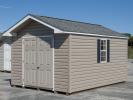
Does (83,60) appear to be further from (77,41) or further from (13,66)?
(13,66)

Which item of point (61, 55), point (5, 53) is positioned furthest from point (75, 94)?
point (5, 53)

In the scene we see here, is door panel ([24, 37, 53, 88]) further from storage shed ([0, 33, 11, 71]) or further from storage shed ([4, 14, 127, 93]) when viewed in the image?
storage shed ([0, 33, 11, 71])

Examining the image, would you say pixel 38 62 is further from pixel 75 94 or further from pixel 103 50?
pixel 103 50

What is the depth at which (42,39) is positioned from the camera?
13.4m

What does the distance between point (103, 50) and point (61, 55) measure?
2.78m

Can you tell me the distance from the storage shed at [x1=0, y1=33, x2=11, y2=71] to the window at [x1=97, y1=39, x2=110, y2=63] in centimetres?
989

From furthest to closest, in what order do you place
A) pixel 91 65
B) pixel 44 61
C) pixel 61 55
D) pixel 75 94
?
pixel 91 65
pixel 44 61
pixel 61 55
pixel 75 94

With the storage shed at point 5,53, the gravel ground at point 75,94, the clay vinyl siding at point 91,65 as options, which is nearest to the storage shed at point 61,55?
the clay vinyl siding at point 91,65

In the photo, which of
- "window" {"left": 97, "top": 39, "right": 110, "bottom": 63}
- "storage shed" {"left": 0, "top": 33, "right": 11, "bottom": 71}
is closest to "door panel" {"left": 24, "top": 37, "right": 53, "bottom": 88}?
"window" {"left": 97, "top": 39, "right": 110, "bottom": 63}

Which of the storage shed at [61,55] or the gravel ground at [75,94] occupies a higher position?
the storage shed at [61,55]

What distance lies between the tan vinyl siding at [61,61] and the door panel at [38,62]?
349mm

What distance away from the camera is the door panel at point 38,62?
13.1 meters

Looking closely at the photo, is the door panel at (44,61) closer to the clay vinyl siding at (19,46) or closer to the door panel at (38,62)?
the door panel at (38,62)

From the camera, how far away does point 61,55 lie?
41.3 ft
